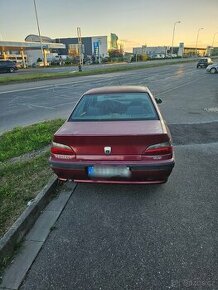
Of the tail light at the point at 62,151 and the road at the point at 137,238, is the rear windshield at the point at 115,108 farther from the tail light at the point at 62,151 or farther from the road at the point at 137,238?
the road at the point at 137,238

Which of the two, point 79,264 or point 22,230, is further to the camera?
point 22,230

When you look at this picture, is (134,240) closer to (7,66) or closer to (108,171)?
(108,171)

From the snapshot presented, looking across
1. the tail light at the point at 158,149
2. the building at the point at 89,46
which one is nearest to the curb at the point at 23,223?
the tail light at the point at 158,149

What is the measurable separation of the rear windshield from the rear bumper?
2.93 feet

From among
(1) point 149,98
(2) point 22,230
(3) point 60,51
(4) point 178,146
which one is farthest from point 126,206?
(3) point 60,51

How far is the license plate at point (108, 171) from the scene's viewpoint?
3.23m

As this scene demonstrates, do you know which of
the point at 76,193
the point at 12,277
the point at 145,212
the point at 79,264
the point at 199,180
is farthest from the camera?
the point at 199,180

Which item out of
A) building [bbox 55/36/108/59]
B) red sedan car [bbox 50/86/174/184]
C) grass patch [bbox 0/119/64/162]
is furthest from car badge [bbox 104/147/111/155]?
building [bbox 55/36/108/59]

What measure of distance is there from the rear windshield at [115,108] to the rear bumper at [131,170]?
35.1 inches

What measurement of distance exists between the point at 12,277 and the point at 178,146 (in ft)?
14.5

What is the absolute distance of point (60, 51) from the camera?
95.8 metres

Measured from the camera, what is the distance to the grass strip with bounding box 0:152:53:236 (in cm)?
326

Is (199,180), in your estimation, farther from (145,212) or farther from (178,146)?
(178,146)

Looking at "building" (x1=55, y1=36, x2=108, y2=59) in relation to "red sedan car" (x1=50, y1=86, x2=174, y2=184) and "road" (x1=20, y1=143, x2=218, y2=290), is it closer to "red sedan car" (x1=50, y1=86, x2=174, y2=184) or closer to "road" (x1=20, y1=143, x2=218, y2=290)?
"red sedan car" (x1=50, y1=86, x2=174, y2=184)
